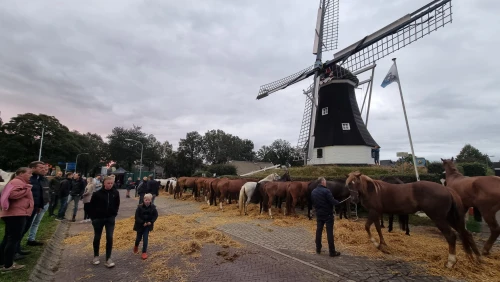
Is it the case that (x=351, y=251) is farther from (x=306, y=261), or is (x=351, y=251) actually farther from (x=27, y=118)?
(x=27, y=118)

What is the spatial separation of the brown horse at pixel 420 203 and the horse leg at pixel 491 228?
1.00 feet

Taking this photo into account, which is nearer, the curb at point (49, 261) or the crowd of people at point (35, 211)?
the crowd of people at point (35, 211)

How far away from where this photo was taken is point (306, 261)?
5.54m

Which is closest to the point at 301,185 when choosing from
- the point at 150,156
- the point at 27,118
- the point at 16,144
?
the point at 16,144

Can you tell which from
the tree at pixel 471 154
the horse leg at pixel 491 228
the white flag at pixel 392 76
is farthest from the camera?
the tree at pixel 471 154

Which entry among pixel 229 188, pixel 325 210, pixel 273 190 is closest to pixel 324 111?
pixel 229 188

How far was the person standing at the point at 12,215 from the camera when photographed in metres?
4.67

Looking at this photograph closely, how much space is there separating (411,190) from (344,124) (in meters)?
18.4

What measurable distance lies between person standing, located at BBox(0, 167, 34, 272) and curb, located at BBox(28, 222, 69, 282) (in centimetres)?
39

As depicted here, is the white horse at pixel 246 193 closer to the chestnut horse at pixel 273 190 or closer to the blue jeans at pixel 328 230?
the chestnut horse at pixel 273 190

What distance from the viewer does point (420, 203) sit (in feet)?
19.1

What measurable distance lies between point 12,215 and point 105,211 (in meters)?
1.51

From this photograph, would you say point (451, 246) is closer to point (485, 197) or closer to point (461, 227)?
point (461, 227)

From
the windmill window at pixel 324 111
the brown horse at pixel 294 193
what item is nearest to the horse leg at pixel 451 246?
the brown horse at pixel 294 193
